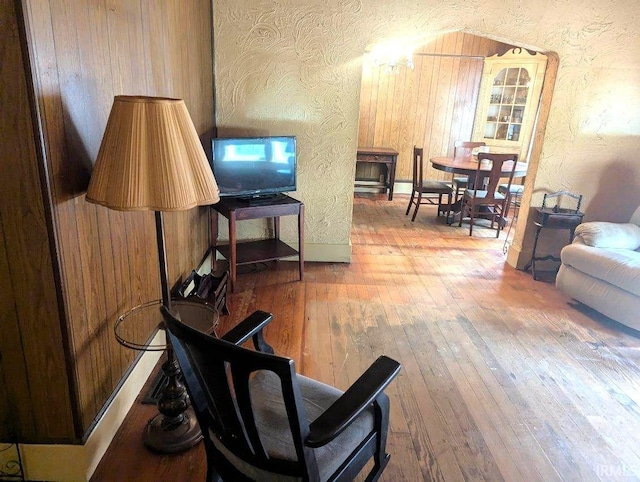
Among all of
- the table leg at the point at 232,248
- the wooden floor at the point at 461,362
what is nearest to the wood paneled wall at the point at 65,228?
the wooden floor at the point at 461,362

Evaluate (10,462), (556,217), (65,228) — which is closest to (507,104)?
(556,217)

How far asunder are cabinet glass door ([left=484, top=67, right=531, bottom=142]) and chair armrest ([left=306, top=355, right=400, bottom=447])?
6233mm

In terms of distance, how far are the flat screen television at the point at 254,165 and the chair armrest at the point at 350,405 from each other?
2.19 m

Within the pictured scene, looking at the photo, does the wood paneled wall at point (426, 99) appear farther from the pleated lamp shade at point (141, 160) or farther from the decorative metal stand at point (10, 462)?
the decorative metal stand at point (10, 462)

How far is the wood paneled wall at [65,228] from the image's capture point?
4.18 feet

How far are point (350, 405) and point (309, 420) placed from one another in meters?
0.26

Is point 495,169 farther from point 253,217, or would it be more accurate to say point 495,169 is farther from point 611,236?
point 253,217

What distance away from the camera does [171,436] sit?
1774mm

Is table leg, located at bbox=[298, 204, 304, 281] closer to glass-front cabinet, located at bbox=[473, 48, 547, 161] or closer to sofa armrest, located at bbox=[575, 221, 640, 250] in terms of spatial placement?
sofa armrest, located at bbox=[575, 221, 640, 250]

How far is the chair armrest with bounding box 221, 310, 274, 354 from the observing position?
1.42 m

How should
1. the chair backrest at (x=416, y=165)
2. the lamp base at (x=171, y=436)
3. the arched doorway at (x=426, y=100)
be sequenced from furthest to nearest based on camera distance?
1. the arched doorway at (x=426, y=100)
2. the chair backrest at (x=416, y=165)
3. the lamp base at (x=171, y=436)

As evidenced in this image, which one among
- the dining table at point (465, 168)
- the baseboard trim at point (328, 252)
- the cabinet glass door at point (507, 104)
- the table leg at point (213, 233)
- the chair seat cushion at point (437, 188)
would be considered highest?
the cabinet glass door at point (507, 104)

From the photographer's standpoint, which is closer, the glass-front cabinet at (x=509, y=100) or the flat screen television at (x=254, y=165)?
the flat screen television at (x=254, y=165)

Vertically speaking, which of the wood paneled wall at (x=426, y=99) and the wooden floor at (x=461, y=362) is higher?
the wood paneled wall at (x=426, y=99)
